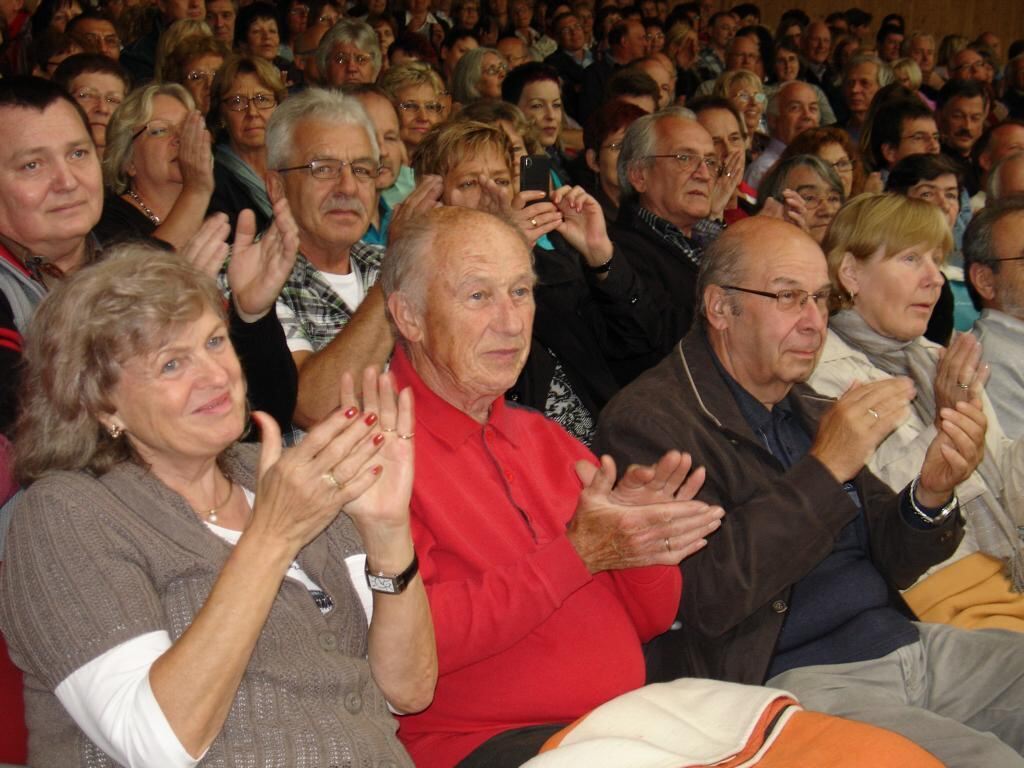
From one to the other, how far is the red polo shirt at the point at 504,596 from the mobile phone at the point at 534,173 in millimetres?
1082

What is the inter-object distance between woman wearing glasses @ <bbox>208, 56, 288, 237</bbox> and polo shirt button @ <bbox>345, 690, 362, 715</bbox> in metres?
1.94

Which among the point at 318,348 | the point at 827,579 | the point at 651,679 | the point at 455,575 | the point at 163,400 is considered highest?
the point at 163,400

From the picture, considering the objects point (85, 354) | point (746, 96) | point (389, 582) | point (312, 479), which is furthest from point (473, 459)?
point (746, 96)

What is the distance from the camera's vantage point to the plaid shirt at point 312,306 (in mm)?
2471

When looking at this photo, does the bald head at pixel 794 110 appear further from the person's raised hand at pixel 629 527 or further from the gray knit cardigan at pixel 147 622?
the gray knit cardigan at pixel 147 622

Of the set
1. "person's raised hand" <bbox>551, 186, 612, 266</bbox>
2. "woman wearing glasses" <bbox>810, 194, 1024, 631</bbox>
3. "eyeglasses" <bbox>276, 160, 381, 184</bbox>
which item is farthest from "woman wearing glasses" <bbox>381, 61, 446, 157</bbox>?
"woman wearing glasses" <bbox>810, 194, 1024, 631</bbox>

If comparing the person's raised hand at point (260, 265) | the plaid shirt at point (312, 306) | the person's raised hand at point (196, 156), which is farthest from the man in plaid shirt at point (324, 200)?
the person's raised hand at point (260, 265)

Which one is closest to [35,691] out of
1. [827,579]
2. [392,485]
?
[392,485]

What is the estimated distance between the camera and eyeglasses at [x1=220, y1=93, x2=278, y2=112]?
355 centimetres

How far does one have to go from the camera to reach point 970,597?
2.30 meters

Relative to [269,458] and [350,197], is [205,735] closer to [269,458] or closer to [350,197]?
[269,458]

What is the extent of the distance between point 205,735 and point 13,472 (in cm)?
45

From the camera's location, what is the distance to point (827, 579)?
2086mm

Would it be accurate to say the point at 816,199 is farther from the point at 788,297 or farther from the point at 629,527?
the point at 629,527
